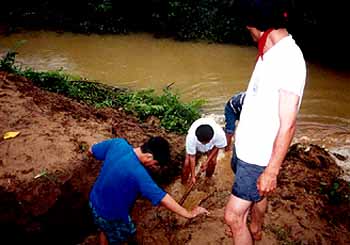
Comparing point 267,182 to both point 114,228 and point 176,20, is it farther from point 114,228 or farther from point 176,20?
point 176,20

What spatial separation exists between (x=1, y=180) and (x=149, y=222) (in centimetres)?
167

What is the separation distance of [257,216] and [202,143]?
1221 mm

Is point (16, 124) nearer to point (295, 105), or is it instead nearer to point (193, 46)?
point (295, 105)

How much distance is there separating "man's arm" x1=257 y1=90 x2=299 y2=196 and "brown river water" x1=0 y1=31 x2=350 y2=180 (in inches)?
144

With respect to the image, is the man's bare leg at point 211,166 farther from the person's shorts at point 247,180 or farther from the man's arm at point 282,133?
the man's arm at point 282,133

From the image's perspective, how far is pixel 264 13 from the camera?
2.24 meters

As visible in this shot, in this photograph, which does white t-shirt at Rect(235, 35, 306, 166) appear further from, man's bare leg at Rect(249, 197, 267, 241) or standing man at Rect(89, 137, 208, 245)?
man's bare leg at Rect(249, 197, 267, 241)

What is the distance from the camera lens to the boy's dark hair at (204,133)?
4.20 meters

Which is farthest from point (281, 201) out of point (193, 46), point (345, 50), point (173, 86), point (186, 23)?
point (186, 23)

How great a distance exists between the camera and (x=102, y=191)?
120 inches

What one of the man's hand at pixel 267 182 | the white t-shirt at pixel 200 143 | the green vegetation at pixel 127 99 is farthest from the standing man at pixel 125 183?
the green vegetation at pixel 127 99

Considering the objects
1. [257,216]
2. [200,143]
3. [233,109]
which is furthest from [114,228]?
[233,109]

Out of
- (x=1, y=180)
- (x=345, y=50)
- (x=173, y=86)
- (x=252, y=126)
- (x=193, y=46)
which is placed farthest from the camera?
(x=193, y=46)

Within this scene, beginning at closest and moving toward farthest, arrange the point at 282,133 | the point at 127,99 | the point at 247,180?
the point at 282,133, the point at 247,180, the point at 127,99
